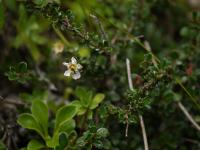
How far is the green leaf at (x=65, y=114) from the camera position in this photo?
1721mm

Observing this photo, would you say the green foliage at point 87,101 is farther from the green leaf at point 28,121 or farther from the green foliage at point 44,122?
the green leaf at point 28,121

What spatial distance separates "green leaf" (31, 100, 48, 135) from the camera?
1.77 m

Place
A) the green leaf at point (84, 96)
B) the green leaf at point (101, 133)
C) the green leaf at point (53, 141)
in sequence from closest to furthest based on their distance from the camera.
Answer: the green leaf at point (101, 133), the green leaf at point (53, 141), the green leaf at point (84, 96)

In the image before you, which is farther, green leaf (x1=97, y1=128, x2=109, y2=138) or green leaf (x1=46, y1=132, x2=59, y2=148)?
green leaf (x1=46, y1=132, x2=59, y2=148)

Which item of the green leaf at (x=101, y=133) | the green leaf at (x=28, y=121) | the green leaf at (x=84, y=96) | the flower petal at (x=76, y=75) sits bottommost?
the green leaf at (x=101, y=133)

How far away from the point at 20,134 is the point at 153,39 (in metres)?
1.09

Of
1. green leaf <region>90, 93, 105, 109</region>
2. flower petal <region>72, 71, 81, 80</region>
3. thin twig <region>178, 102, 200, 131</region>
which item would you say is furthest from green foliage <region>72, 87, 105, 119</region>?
thin twig <region>178, 102, 200, 131</region>

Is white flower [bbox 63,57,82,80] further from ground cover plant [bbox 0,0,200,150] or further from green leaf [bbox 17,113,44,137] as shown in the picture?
green leaf [bbox 17,113,44,137]

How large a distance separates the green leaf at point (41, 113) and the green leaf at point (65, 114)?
6 centimetres

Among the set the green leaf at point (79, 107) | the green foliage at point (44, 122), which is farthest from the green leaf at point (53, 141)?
the green leaf at point (79, 107)

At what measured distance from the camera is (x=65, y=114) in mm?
1741

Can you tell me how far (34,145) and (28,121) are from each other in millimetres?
108

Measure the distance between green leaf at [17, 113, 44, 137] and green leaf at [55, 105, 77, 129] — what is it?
9 centimetres

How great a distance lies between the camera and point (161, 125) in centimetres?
204
